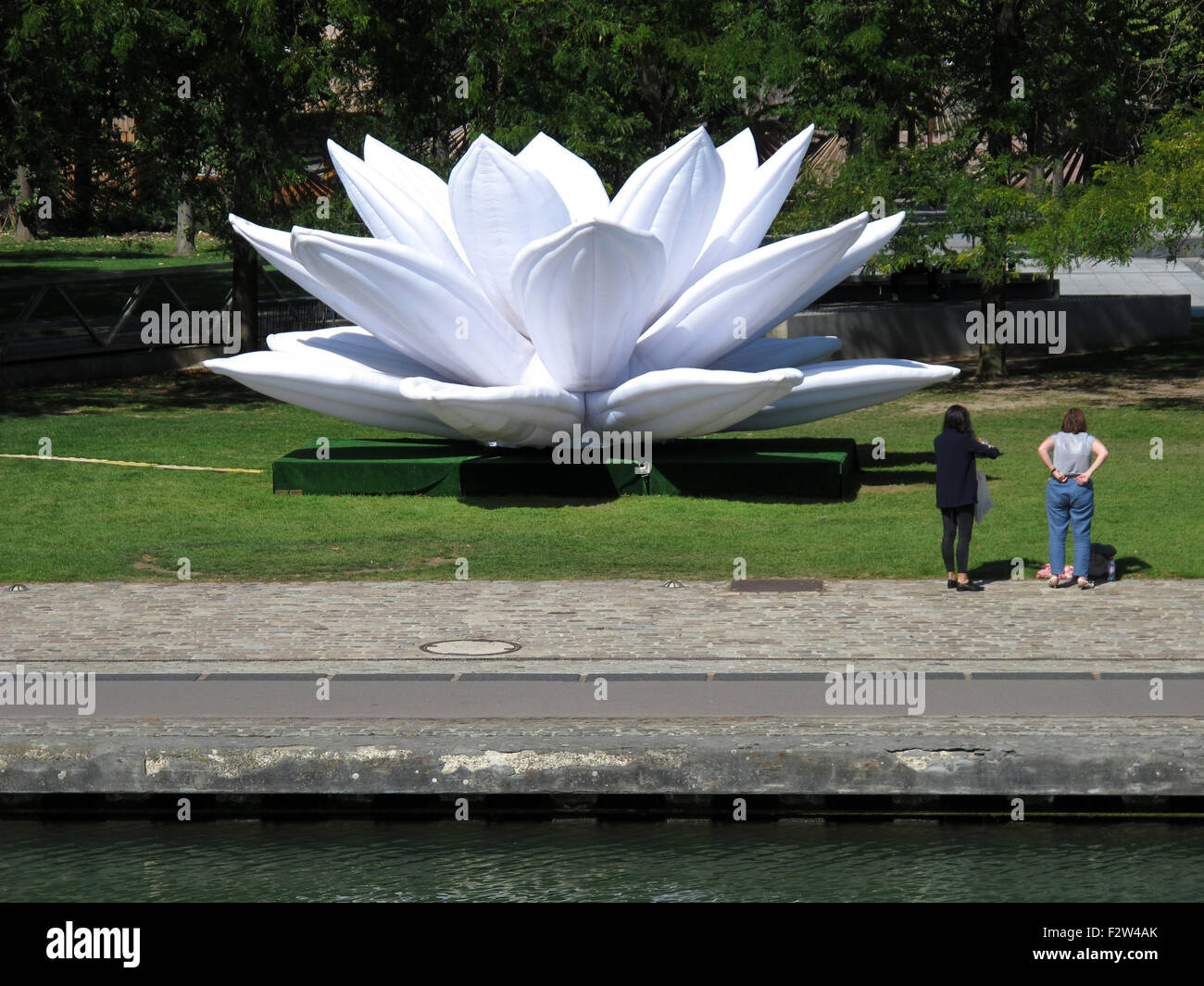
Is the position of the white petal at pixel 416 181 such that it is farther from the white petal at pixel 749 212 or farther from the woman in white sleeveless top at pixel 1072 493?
the woman in white sleeveless top at pixel 1072 493

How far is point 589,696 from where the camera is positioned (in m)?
8.92

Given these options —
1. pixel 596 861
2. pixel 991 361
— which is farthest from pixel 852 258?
pixel 596 861

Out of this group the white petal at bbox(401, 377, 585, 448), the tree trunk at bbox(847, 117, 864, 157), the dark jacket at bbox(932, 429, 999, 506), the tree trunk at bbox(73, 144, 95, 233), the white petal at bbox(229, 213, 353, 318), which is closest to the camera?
the dark jacket at bbox(932, 429, 999, 506)

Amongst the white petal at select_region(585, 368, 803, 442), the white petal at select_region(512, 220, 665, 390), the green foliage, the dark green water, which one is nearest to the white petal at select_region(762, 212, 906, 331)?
the white petal at select_region(585, 368, 803, 442)

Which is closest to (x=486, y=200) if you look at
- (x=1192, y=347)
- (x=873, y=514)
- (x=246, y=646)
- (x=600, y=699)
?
(x=873, y=514)

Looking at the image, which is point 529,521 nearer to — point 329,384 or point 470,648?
point 329,384

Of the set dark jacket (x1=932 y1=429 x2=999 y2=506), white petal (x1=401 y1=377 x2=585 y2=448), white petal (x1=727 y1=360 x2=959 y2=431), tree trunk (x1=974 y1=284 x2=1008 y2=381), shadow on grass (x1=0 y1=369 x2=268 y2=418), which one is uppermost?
tree trunk (x1=974 y1=284 x2=1008 y2=381)

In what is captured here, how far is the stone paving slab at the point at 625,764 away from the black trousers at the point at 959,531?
13.7ft

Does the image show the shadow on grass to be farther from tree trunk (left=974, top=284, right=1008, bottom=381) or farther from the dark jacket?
the dark jacket

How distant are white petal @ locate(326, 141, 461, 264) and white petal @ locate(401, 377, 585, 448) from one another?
1559 mm

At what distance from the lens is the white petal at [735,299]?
15492 millimetres

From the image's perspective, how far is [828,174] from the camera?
27922 mm

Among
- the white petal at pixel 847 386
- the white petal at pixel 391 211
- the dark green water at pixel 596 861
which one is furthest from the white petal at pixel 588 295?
the dark green water at pixel 596 861

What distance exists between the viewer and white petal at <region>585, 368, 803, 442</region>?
1484 cm
